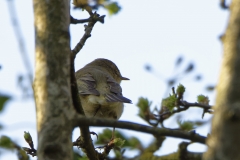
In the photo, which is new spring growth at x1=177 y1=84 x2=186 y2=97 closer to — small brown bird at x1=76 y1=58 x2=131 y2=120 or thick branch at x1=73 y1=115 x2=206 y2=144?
thick branch at x1=73 y1=115 x2=206 y2=144

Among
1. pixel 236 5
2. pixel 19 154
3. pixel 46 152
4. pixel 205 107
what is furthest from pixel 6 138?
pixel 236 5

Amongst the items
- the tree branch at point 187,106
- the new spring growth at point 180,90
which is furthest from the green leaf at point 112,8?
the tree branch at point 187,106

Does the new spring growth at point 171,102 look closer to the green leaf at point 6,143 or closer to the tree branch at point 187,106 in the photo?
the tree branch at point 187,106

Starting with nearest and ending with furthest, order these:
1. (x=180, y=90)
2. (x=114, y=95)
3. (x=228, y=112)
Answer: (x=228, y=112)
(x=180, y=90)
(x=114, y=95)

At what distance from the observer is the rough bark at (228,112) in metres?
1.38

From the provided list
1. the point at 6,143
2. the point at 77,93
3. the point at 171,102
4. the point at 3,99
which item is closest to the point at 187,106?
the point at 171,102

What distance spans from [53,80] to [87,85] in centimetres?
451

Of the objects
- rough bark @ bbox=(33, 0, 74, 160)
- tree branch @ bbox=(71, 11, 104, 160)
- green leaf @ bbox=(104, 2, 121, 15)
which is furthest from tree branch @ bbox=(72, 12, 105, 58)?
green leaf @ bbox=(104, 2, 121, 15)

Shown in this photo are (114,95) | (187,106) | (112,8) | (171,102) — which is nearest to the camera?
(187,106)

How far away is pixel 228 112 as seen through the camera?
4.63 ft

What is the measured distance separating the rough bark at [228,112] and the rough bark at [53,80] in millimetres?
692

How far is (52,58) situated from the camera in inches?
82.4

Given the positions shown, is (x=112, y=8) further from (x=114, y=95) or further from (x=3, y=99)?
(x=114, y=95)

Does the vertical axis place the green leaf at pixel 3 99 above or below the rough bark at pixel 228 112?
above
